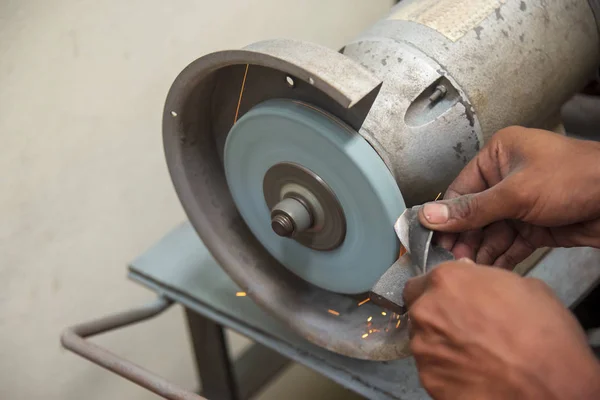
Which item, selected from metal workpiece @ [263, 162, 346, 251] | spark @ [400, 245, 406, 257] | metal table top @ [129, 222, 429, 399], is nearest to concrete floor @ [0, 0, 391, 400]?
metal table top @ [129, 222, 429, 399]

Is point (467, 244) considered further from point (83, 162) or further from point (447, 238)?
point (83, 162)

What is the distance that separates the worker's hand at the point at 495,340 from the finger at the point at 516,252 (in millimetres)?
202

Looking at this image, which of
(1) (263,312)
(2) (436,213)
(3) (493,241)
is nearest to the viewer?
(2) (436,213)

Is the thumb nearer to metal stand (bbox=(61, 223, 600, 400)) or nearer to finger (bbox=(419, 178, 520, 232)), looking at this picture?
finger (bbox=(419, 178, 520, 232))

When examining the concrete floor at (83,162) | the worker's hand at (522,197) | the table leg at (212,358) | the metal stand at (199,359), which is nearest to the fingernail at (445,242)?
the worker's hand at (522,197)

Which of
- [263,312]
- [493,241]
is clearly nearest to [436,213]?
[493,241]

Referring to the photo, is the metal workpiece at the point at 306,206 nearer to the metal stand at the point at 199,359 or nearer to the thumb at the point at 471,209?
the thumb at the point at 471,209

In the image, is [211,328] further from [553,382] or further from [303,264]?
[553,382]

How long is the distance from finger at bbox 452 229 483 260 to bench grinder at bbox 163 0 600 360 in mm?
71

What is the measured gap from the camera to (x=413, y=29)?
0.80 m

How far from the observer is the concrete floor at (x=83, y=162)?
41.4 inches

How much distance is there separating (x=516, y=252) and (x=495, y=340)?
28 cm

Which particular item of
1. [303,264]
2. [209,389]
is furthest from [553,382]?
[209,389]

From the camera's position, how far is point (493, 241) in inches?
32.2
